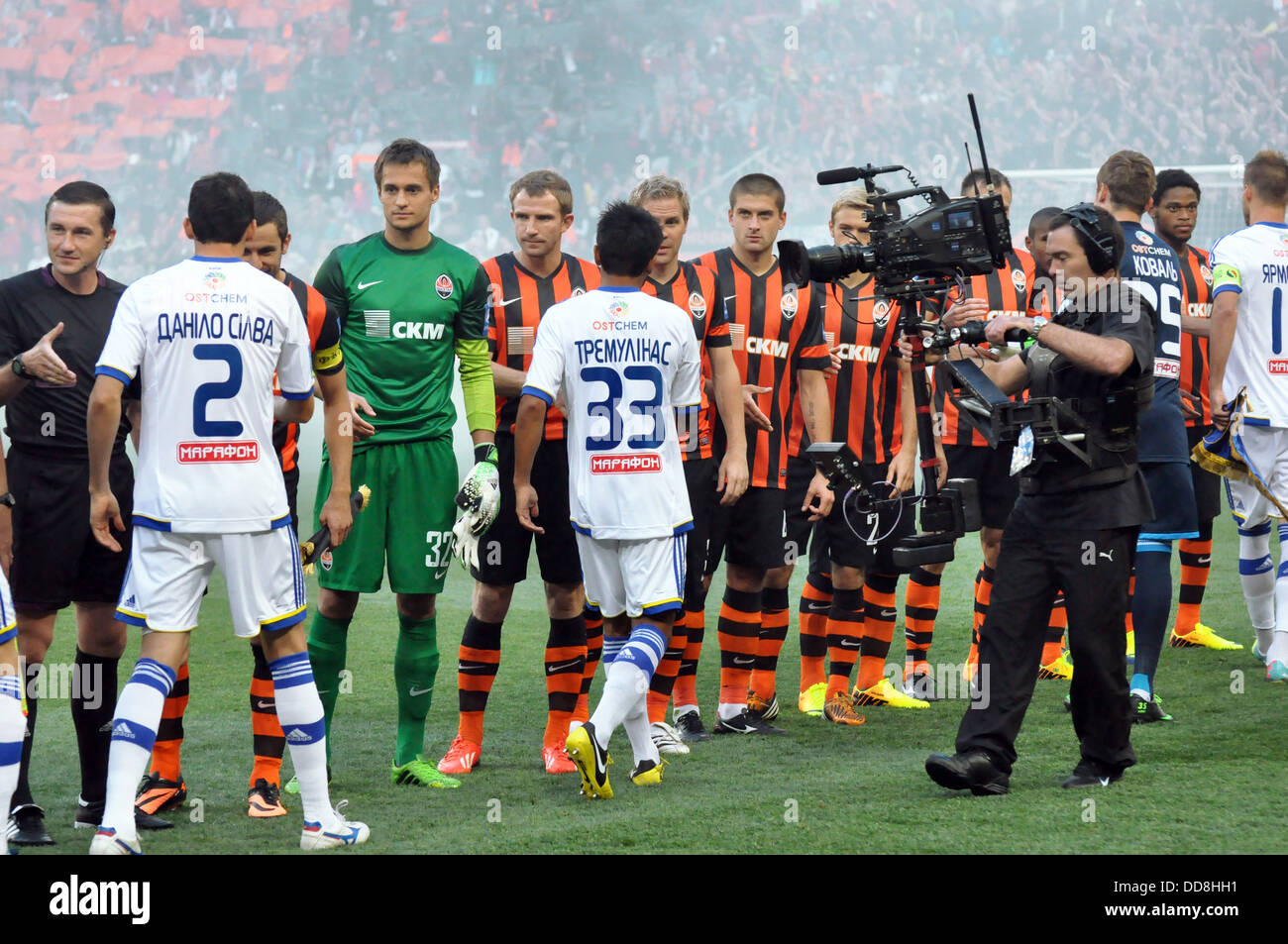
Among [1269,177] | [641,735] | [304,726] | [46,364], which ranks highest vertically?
[1269,177]

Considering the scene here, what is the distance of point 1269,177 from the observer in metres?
5.70

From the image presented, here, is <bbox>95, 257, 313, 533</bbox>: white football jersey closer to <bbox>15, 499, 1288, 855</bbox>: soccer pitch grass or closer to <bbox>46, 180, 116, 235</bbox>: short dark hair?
<bbox>46, 180, 116, 235</bbox>: short dark hair

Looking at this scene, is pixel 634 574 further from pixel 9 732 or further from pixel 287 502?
pixel 9 732

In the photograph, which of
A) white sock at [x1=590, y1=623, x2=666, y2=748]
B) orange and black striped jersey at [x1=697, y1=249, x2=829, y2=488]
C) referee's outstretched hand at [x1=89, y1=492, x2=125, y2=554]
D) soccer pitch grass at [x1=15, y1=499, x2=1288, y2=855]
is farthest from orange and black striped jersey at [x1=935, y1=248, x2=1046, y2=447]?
referee's outstretched hand at [x1=89, y1=492, x2=125, y2=554]

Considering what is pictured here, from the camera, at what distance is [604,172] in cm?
2167

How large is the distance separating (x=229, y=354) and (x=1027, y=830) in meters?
2.46

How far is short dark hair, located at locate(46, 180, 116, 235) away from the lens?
412cm

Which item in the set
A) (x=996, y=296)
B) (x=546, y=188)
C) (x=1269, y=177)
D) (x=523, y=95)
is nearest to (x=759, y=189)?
(x=546, y=188)

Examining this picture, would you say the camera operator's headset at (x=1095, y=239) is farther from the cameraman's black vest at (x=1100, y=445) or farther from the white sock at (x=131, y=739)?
the white sock at (x=131, y=739)

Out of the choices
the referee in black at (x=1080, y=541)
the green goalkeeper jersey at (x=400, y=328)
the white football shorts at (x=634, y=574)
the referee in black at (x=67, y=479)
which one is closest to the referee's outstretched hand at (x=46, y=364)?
the referee in black at (x=67, y=479)

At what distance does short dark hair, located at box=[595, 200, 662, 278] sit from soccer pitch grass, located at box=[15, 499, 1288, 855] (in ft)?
5.50

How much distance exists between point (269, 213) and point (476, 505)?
3.97 ft
